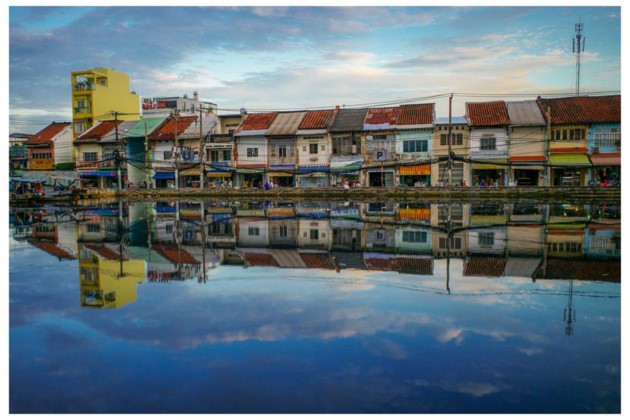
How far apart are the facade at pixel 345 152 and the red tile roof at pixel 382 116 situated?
818 millimetres

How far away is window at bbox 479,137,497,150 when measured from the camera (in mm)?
38812

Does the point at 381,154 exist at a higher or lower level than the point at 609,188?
higher

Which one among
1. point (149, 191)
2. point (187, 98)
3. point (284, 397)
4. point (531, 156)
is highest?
point (187, 98)

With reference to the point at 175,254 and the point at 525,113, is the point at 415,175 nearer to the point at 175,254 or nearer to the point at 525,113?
the point at 525,113

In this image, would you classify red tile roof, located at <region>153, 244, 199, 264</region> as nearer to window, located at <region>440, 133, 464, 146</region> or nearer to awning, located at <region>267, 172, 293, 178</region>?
awning, located at <region>267, 172, 293, 178</region>

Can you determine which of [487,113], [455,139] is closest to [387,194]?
[455,139]

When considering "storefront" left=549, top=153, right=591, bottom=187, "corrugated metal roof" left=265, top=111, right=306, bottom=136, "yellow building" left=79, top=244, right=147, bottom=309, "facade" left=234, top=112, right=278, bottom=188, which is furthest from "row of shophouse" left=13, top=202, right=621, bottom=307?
"facade" left=234, top=112, right=278, bottom=188

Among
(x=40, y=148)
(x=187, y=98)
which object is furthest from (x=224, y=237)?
(x=187, y=98)

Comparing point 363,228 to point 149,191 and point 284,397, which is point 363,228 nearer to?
point 284,397

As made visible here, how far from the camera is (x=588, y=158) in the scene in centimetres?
3622

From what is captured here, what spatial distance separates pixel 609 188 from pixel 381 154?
669 inches

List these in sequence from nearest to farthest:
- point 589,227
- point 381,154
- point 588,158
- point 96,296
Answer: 1. point 96,296
2. point 589,227
3. point 588,158
4. point 381,154

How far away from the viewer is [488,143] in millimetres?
38938

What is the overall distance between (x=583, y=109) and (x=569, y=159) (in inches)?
182
